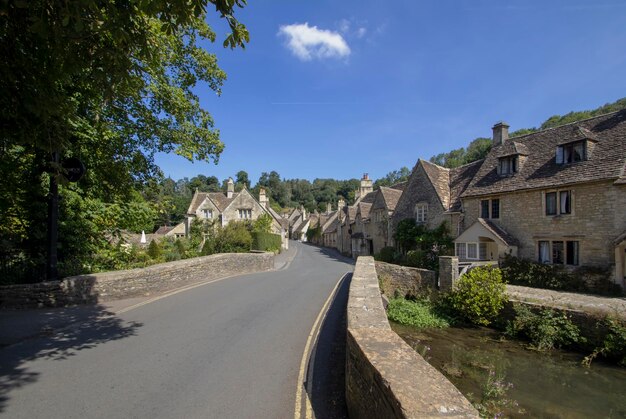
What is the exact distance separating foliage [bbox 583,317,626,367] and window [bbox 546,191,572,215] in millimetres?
9920

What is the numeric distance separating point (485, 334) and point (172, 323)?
39.0 feet

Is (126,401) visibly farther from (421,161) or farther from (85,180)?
(421,161)

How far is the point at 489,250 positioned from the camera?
23.5 m

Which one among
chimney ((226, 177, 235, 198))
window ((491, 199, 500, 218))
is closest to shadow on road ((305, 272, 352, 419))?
window ((491, 199, 500, 218))

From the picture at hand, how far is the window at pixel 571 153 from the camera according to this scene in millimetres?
20000

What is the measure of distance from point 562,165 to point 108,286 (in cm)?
2421

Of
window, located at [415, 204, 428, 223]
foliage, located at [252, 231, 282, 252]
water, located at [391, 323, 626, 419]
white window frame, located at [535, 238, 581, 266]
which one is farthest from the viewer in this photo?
foliage, located at [252, 231, 282, 252]

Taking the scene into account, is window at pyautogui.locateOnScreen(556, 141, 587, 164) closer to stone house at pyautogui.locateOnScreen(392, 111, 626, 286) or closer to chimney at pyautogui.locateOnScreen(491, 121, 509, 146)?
stone house at pyautogui.locateOnScreen(392, 111, 626, 286)

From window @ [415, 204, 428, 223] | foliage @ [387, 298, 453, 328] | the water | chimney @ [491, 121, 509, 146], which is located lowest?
the water

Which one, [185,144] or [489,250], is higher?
[185,144]

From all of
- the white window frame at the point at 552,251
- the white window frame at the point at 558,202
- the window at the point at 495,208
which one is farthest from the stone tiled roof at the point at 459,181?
the white window frame at the point at 552,251

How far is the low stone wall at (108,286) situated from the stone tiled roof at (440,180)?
63.0ft

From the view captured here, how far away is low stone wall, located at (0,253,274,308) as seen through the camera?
9914 mm

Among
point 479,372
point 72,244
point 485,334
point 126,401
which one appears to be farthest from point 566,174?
point 72,244
